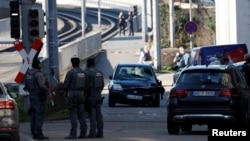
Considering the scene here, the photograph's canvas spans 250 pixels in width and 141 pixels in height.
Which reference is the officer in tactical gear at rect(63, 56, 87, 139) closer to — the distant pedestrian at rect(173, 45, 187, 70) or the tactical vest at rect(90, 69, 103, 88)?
the tactical vest at rect(90, 69, 103, 88)

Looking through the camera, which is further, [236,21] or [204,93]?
[236,21]

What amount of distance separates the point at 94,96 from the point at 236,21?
30.0 meters

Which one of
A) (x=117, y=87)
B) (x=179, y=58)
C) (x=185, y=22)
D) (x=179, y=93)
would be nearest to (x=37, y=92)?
(x=179, y=93)

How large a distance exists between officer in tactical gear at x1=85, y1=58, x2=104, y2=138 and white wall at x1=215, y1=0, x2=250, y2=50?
29335mm

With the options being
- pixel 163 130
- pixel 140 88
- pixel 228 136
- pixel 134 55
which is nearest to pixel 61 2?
pixel 134 55

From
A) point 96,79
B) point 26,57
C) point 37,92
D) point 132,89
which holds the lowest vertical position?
point 132,89

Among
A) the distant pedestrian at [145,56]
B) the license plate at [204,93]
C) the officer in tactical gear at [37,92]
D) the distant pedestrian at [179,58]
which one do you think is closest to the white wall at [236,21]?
the distant pedestrian at [179,58]

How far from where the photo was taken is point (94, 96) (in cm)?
1969

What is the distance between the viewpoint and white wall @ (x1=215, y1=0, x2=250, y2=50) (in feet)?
160

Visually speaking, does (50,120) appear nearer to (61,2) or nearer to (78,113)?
(78,113)

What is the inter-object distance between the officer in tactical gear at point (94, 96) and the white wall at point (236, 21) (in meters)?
29.3

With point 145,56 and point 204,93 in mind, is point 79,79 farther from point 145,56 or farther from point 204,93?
point 145,56
